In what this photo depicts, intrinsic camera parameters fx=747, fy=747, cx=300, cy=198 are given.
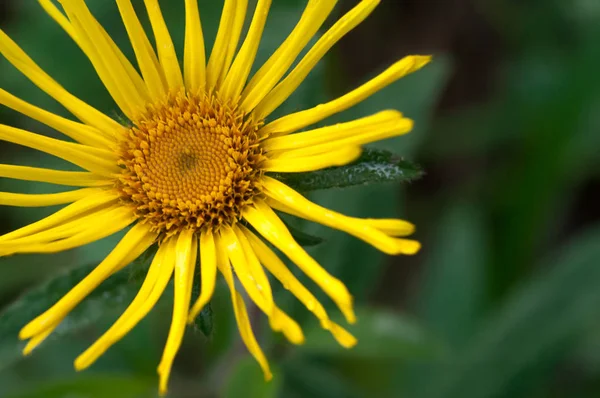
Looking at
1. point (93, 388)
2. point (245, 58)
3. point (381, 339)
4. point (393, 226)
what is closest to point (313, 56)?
point (245, 58)

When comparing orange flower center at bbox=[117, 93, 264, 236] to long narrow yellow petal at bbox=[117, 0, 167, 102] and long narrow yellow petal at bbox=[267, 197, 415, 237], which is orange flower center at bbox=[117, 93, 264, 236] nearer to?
long narrow yellow petal at bbox=[117, 0, 167, 102]

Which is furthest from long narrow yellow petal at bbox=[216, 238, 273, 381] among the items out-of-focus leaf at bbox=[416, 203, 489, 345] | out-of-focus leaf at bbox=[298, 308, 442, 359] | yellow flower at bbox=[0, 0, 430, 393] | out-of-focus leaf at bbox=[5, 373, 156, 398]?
out-of-focus leaf at bbox=[416, 203, 489, 345]

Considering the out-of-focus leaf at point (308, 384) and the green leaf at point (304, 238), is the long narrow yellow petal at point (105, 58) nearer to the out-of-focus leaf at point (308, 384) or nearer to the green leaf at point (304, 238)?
the green leaf at point (304, 238)

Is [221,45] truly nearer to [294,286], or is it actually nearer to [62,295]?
[294,286]

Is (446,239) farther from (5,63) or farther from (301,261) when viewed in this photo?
(5,63)

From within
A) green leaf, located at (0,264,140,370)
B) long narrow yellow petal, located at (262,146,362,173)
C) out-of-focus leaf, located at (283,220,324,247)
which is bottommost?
green leaf, located at (0,264,140,370)

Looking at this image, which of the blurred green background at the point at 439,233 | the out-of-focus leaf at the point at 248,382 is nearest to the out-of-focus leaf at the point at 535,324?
the blurred green background at the point at 439,233
